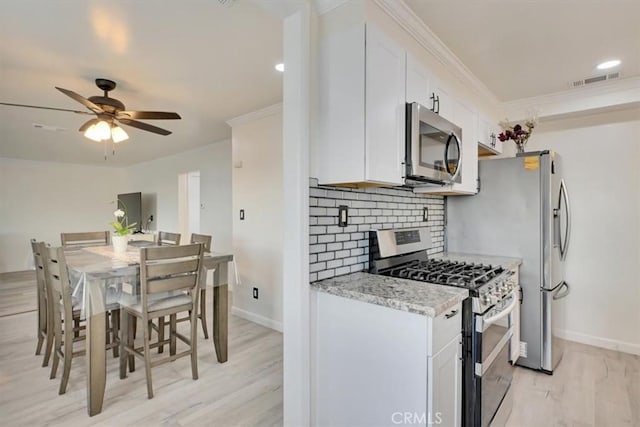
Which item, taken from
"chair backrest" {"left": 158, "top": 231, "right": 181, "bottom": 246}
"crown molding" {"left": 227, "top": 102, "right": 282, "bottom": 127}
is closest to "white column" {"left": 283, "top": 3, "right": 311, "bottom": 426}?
"crown molding" {"left": 227, "top": 102, "right": 282, "bottom": 127}

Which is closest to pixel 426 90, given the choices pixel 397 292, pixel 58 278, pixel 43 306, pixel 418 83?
pixel 418 83

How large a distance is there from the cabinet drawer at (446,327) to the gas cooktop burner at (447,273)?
0.17 m

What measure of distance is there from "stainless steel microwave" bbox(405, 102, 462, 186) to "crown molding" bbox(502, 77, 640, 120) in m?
1.61

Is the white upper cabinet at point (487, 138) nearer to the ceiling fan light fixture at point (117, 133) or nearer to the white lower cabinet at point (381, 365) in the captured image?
the white lower cabinet at point (381, 365)

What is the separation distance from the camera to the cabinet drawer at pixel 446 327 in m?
1.26

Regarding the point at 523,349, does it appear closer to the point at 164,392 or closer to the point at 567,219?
the point at 567,219

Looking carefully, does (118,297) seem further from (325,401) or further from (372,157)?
(372,157)

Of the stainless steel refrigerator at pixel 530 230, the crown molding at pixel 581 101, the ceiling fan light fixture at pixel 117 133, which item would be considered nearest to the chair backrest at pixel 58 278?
the ceiling fan light fixture at pixel 117 133

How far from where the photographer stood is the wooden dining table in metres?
2.03

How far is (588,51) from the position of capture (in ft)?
7.44

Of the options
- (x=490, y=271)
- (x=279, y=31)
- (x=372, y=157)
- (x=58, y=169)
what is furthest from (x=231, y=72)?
(x=58, y=169)

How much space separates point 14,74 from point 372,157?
2997mm

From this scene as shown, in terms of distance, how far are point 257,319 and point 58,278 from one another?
1.97m

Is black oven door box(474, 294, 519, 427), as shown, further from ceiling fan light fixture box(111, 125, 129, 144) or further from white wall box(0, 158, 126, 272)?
white wall box(0, 158, 126, 272)
